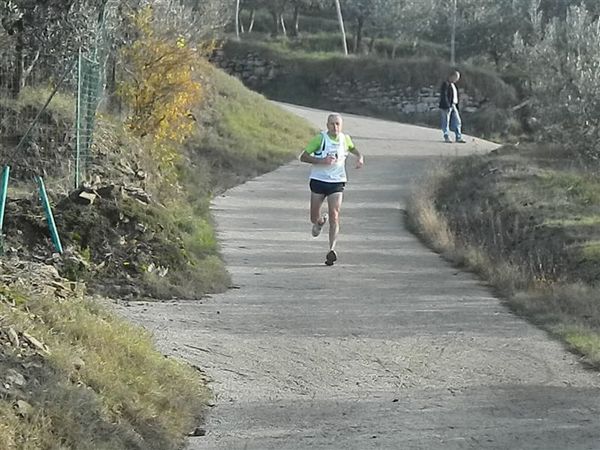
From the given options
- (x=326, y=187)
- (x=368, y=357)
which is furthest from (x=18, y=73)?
(x=368, y=357)

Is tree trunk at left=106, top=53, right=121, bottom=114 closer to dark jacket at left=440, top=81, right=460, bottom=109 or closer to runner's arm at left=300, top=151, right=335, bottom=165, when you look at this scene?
runner's arm at left=300, top=151, right=335, bottom=165

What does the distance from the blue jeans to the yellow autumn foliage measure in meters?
11.5

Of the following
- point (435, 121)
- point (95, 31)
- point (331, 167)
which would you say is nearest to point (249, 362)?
point (331, 167)

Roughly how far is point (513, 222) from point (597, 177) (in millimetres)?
4018

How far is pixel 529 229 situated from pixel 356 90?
76.9 ft

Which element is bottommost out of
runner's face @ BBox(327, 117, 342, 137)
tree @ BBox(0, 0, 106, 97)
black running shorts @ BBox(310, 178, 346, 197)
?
black running shorts @ BBox(310, 178, 346, 197)

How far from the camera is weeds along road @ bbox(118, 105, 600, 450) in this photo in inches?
255

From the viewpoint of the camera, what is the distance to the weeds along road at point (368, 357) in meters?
6.47

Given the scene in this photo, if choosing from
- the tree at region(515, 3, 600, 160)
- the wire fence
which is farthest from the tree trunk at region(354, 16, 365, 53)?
the wire fence

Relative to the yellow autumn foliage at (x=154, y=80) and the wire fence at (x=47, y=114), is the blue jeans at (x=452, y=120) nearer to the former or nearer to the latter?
the yellow autumn foliage at (x=154, y=80)

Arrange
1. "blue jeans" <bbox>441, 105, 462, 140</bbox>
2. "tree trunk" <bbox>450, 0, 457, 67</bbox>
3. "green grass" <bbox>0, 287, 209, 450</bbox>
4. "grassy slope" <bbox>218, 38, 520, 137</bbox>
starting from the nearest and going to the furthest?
1. "green grass" <bbox>0, 287, 209, 450</bbox>
2. "blue jeans" <bbox>441, 105, 462, 140</bbox>
3. "grassy slope" <bbox>218, 38, 520, 137</bbox>
4. "tree trunk" <bbox>450, 0, 457, 67</bbox>

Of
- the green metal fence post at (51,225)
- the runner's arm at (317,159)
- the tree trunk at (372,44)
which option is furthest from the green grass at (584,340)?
the tree trunk at (372,44)

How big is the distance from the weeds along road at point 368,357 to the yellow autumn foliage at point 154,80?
2.68m

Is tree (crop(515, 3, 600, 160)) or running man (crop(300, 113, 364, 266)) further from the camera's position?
tree (crop(515, 3, 600, 160))
